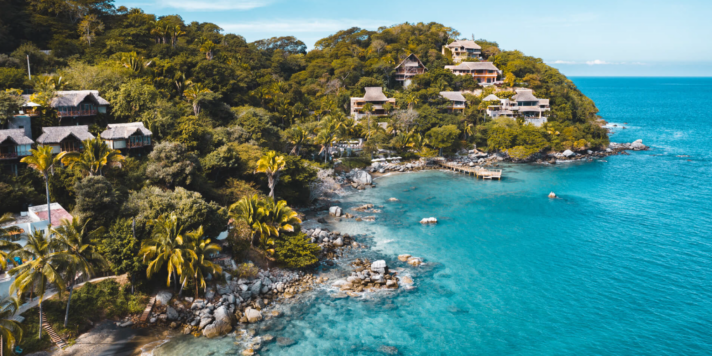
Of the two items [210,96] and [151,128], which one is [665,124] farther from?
[151,128]

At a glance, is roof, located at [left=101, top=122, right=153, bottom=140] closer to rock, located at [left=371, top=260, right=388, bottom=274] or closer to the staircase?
the staircase

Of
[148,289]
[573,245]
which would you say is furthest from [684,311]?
[148,289]

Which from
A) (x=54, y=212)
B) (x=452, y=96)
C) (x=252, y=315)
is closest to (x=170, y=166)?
(x=54, y=212)

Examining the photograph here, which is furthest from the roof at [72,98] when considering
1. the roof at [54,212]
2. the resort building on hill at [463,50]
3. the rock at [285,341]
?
the resort building on hill at [463,50]

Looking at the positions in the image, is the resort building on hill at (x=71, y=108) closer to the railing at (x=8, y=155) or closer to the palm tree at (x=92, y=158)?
the railing at (x=8, y=155)

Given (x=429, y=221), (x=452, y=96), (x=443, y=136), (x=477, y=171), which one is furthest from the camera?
(x=452, y=96)

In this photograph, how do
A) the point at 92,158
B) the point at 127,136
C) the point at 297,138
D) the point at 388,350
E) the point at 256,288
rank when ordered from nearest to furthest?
the point at 388,350
the point at 256,288
the point at 92,158
the point at 127,136
the point at 297,138

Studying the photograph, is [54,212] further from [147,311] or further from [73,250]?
[147,311]

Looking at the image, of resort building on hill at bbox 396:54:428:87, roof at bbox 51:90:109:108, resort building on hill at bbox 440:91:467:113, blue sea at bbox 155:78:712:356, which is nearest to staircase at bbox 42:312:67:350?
blue sea at bbox 155:78:712:356
